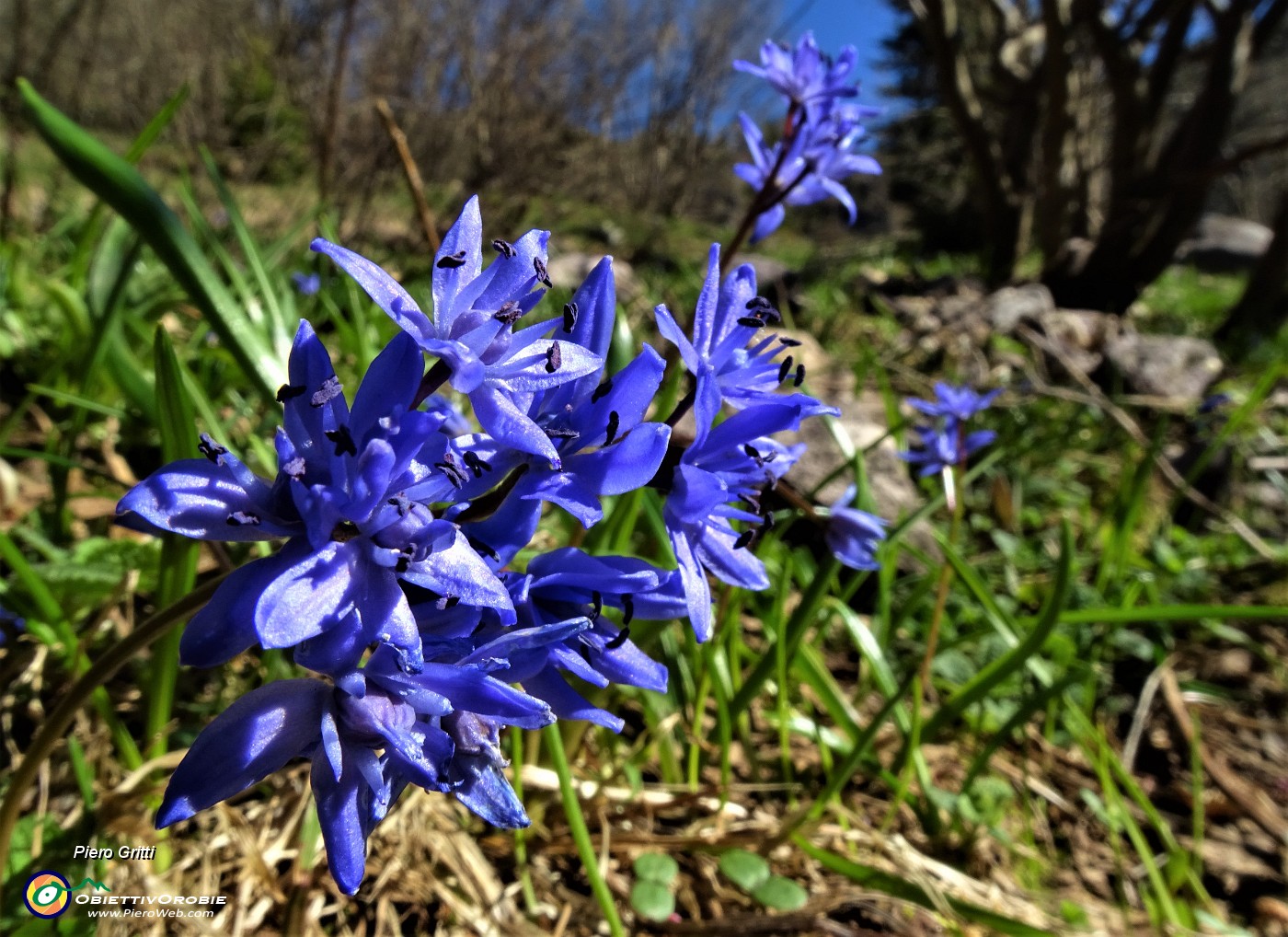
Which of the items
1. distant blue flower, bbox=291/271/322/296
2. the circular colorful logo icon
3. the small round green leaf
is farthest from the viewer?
distant blue flower, bbox=291/271/322/296

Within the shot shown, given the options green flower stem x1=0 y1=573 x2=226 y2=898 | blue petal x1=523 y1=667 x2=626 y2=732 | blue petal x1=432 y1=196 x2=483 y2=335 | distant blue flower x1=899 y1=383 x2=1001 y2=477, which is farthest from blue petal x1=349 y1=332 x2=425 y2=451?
distant blue flower x1=899 y1=383 x2=1001 y2=477

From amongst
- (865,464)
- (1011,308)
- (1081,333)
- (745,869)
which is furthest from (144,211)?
(1081,333)

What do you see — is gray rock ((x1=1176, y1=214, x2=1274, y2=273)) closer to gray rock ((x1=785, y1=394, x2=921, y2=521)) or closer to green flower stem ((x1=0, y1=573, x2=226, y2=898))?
gray rock ((x1=785, y1=394, x2=921, y2=521))

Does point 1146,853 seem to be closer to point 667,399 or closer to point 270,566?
point 667,399

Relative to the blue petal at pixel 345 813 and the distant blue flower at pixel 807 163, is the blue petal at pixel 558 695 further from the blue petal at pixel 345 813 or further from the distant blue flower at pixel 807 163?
the distant blue flower at pixel 807 163

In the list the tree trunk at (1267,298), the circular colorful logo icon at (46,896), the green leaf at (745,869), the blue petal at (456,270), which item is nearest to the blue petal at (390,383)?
the blue petal at (456,270)

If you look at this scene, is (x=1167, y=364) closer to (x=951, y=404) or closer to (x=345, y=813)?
(x=951, y=404)
